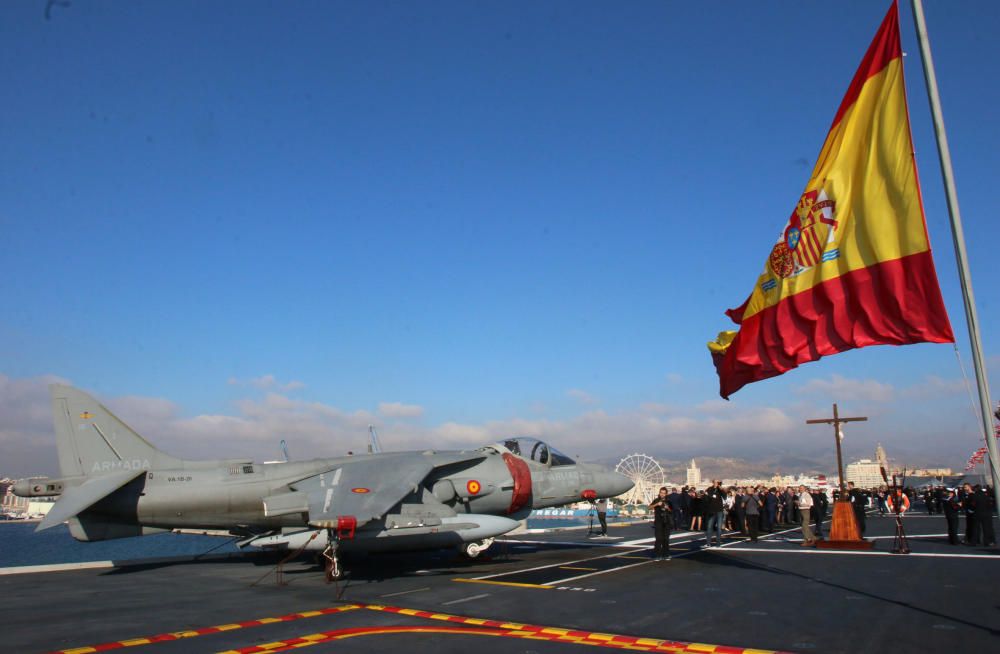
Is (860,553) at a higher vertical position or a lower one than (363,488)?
lower

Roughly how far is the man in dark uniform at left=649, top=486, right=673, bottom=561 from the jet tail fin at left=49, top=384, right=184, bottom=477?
Answer: 14.2 meters

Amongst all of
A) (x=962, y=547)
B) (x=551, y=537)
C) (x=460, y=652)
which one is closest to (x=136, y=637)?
(x=460, y=652)

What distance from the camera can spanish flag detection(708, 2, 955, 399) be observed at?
9.73 m

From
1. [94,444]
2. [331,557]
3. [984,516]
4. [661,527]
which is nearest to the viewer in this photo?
[331,557]

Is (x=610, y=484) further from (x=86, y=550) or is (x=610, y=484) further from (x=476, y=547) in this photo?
(x=86, y=550)

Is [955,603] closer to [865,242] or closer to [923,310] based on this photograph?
[923,310]

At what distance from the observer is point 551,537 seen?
2878 centimetres

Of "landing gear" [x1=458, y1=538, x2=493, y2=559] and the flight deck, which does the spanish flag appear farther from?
"landing gear" [x1=458, y1=538, x2=493, y2=559]

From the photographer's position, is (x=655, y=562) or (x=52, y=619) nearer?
(x=52, y=619)

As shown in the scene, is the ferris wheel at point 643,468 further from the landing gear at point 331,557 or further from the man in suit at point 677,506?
the landing gear at point 331,557

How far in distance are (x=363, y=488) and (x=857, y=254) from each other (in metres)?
11.9

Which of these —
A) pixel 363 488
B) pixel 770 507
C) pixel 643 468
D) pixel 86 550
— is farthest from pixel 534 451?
pixel 643 468

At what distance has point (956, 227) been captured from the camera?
8.34 m

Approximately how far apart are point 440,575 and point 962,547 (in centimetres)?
1643
